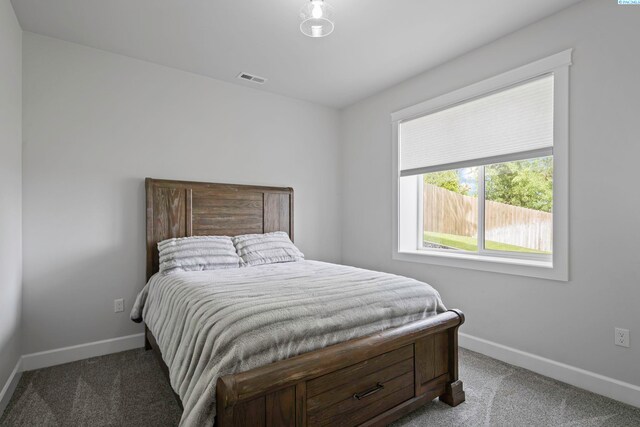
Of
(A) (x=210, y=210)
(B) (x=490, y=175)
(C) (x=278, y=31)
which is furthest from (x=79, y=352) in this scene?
(B) (x=490, y=175)

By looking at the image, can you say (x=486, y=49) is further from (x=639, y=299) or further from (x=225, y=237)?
(x=225, y=237)

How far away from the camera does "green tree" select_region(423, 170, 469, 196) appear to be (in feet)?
10.1

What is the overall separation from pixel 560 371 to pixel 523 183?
1.38 meters

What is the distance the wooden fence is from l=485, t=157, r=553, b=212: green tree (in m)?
0.06

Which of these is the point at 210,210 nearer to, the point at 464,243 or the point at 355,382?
the point at 355,382

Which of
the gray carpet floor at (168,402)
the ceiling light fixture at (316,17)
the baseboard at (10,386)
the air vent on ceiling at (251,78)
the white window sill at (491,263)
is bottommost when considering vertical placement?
the gray carpet floor at (168,402)

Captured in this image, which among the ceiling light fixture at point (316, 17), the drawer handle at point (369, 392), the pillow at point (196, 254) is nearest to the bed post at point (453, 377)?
the drawer handle at point (369, 392)

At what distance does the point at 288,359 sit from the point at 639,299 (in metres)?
2.12

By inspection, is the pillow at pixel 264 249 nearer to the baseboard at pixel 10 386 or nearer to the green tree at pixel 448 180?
the green tree at pixel 448 180

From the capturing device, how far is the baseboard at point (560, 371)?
1.95m

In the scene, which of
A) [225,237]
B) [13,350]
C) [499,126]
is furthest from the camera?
[225,237]

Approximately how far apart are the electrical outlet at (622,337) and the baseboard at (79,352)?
3.52m

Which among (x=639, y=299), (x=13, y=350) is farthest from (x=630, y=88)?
(x=13, y=350)

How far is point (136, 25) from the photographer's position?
2375 millimetres
